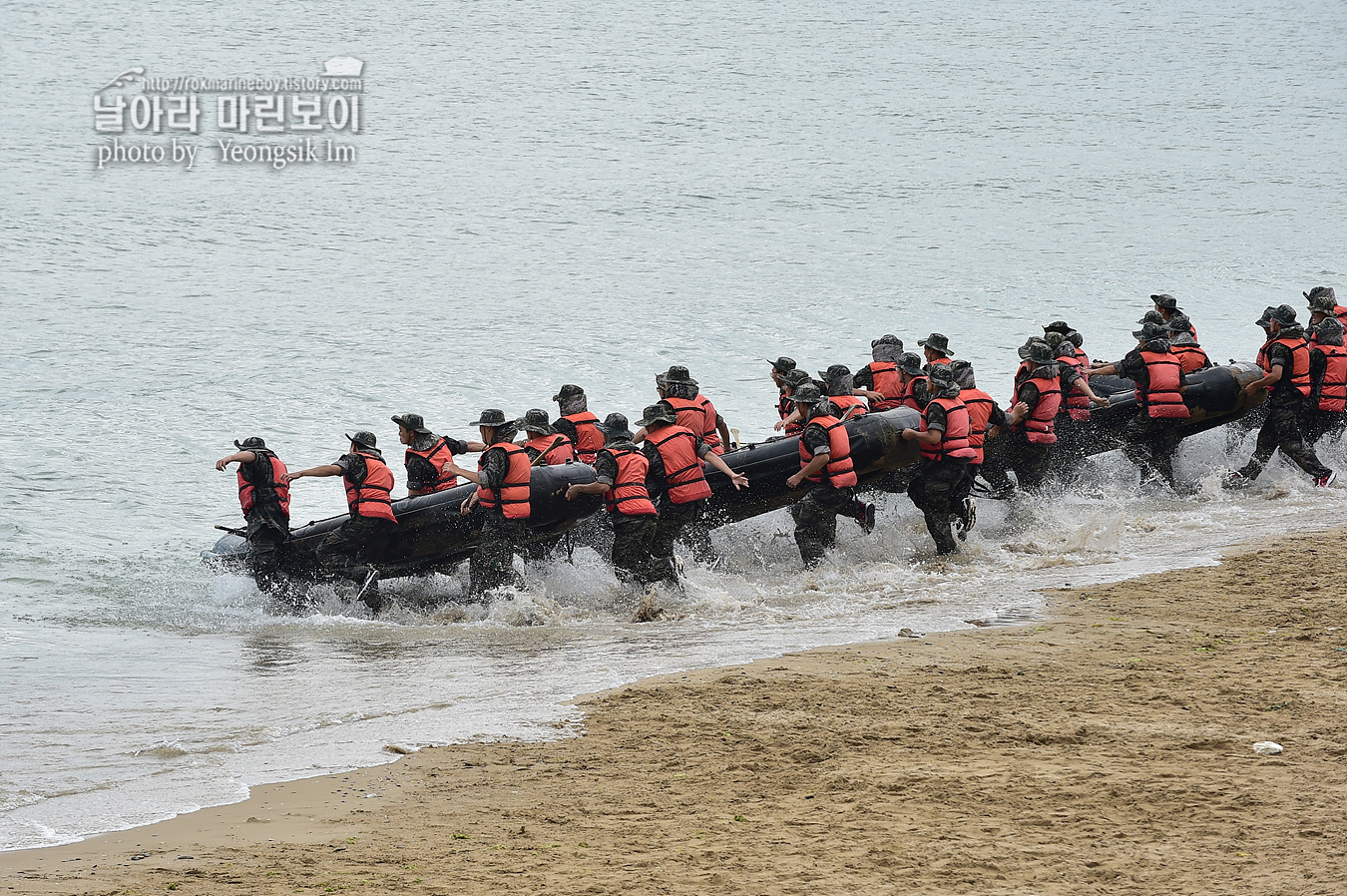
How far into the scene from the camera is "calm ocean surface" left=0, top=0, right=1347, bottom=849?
8148mm

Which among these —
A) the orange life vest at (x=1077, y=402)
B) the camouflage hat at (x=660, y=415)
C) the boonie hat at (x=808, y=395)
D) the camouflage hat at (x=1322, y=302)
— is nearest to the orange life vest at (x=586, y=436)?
the camouflage hat at (x=660, y=415)

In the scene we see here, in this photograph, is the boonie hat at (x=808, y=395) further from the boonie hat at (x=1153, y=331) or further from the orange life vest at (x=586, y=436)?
the boonie hat at (x=1153, y=331)

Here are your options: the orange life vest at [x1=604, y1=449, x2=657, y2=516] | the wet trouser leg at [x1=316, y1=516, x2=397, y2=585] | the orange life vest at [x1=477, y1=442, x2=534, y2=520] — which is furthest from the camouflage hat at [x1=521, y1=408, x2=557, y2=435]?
the wet trouser leg at [x1=316, y1=516, x2=397, y2=585]

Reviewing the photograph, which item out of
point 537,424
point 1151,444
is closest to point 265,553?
point 537,424

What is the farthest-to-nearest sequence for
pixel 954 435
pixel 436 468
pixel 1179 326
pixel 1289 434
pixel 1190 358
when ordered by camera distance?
pixel 1179 326 → pixel 1190 358 → pixel 1289 434 → pixel 436 468 → pixel 954 435

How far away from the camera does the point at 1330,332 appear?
40.7 feet

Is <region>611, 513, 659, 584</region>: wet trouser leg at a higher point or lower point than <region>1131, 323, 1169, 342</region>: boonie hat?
lower

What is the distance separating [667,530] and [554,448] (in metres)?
1.11

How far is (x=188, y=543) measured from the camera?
13.6 meters

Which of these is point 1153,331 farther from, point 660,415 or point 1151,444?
point 660,415

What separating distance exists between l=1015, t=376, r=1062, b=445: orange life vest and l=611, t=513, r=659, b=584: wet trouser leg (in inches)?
147

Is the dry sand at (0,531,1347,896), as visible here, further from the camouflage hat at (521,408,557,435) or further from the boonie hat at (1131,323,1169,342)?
the boonie hat at (1131,323,1169,342)

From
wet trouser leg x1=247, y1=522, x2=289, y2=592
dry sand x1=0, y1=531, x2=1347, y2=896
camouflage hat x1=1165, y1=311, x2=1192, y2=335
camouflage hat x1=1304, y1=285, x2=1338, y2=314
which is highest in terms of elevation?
camouflage hat x1=1304, y1=285, x2=1338, y2=314

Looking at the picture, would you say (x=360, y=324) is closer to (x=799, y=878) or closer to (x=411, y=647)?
(x=411, y=647)
